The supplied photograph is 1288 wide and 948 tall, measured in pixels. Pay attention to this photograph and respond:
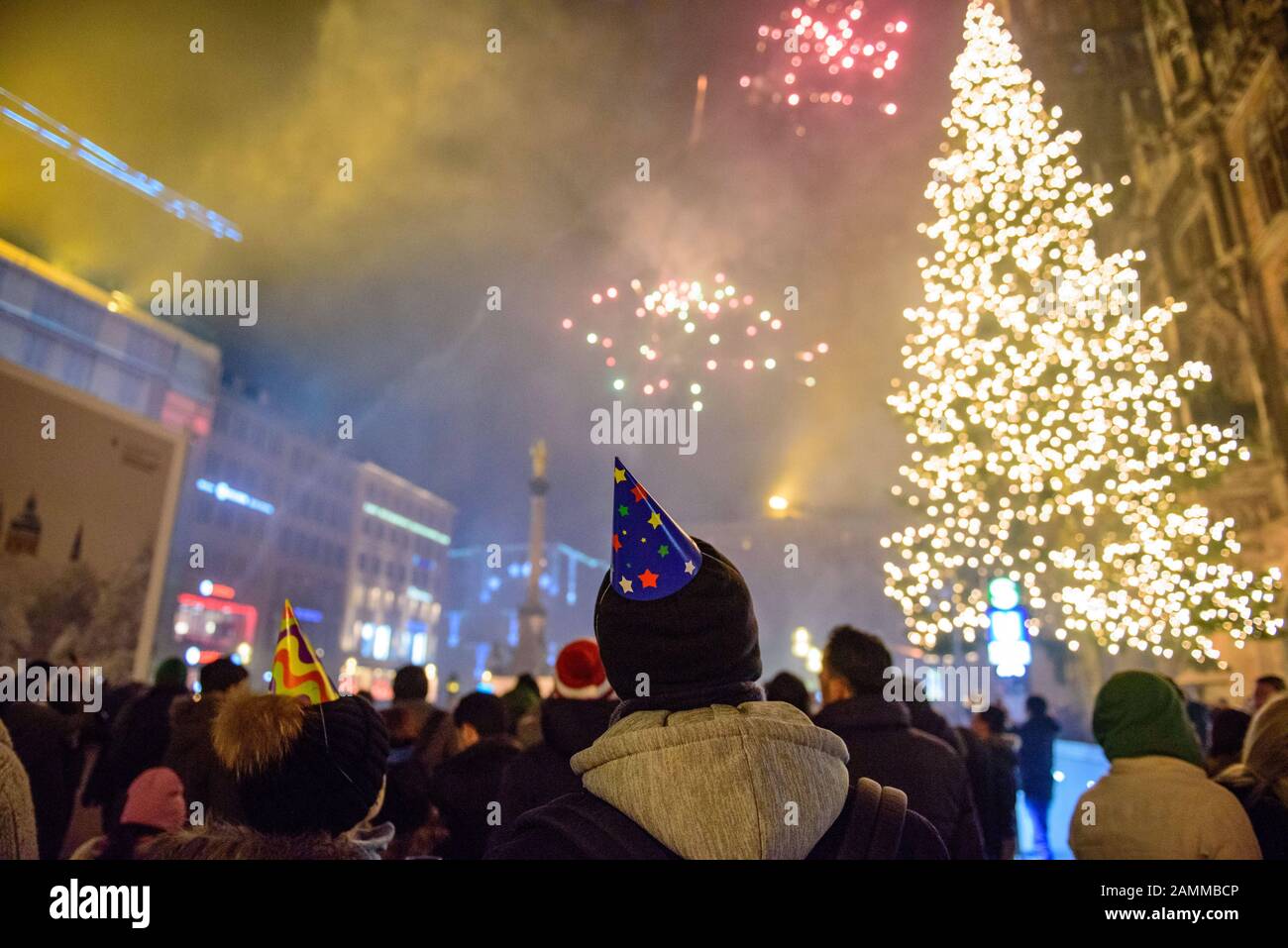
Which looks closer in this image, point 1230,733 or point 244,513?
point 1230,733

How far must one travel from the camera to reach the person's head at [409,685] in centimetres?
735

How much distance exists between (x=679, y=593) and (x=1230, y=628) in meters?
16.7

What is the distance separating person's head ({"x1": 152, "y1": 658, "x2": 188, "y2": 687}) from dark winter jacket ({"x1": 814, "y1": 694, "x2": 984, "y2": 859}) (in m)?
5.86

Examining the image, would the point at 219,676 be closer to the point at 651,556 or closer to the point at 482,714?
the point at 482,714

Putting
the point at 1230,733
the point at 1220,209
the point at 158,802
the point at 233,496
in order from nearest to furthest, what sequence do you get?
the point at 158,802, the point at 1230,733, the point at 1220,209, the point at 233,496

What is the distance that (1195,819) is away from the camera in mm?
3135

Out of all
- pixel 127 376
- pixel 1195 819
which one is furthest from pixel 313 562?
pixel 1195 819

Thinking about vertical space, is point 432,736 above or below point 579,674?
below

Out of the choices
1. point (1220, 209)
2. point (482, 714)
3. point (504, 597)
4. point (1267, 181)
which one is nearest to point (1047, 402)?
point (1267, 181)

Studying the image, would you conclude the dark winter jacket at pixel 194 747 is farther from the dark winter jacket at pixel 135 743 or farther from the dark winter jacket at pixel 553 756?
the dark winter jacket at pixel 553 756

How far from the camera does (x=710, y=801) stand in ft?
5.40

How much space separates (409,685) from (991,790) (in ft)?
17.8

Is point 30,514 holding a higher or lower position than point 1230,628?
higher
